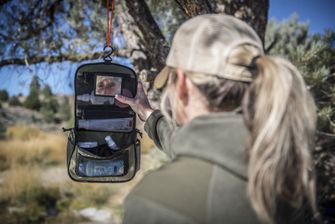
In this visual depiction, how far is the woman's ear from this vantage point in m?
1.12

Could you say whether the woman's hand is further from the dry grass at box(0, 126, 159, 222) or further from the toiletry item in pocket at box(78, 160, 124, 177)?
the dry grass at box(0, 126, 159, 222)

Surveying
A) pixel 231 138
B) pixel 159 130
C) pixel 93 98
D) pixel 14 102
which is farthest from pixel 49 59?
pixel 14 102

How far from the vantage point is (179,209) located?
3.13 feet

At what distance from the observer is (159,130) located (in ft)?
6.25

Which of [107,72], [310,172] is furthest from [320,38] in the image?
[310,172]

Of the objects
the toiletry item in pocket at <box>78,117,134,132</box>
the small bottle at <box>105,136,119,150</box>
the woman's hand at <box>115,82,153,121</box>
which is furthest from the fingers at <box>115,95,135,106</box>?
the small bottle at <box>105,136,119,150</box>

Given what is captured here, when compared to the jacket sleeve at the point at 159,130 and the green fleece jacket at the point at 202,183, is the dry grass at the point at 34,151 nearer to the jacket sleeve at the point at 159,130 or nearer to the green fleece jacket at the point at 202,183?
the jacket sleeve at the point at 159,130

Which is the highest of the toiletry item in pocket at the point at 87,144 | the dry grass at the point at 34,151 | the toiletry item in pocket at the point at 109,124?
the toiletry item in pocket at the point at 109,124

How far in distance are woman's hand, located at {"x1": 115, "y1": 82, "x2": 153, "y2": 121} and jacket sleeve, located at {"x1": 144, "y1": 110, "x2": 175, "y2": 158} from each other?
0.32 feet

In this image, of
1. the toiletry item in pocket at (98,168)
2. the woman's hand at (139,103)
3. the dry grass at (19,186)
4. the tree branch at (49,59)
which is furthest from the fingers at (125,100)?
the dry grass at (19,186)

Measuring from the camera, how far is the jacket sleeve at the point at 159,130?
1.84 meters

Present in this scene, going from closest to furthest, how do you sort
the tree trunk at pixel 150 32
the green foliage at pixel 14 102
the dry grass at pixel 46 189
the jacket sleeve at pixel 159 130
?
the jacket sleeve at pixel 159 130 → the tree trunk at pixel 150 32 → the dry grass at pixel 46 189 → the green foliage at pixel 14 102

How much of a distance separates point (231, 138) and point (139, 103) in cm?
115

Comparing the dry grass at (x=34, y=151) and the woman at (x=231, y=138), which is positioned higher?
the woman at (x=231, y=138)
